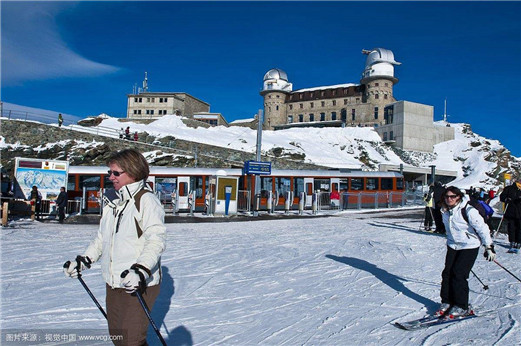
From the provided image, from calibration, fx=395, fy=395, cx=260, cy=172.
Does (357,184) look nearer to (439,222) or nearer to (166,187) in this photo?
(166,187)

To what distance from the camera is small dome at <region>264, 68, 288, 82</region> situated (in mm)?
84438

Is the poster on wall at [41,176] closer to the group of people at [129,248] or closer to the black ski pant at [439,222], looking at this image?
the black ski pant at [439,222]

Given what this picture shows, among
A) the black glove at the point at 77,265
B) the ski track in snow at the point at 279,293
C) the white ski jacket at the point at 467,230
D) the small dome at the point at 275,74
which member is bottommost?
the ski track in snow at the point at 279,293

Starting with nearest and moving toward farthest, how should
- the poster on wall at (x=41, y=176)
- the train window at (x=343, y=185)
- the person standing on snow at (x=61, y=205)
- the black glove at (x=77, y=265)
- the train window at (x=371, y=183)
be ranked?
1. the black glove at (x=77, y=265)
2. the person standing on snow at (x=61, y=205)
3. the poster on wall at (x=41, y=176)
4. the train window at (x=343, y=185)
5. the train window at (x=371, y=183)

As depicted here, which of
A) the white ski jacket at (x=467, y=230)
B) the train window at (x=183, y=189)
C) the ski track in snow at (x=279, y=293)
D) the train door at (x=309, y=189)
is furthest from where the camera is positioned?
the train door at (x=309, y=189)

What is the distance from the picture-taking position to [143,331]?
2.87m

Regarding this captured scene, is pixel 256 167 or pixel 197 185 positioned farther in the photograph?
pixel 197 185

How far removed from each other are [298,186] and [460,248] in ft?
61.1

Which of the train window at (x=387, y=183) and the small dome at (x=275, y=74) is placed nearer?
the train window at (x=387, y=183)

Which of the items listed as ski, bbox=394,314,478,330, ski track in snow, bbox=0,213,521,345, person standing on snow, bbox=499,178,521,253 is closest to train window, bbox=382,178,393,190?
ski track in snow, bbox=0,213,521,345

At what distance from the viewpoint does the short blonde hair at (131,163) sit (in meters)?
2.93

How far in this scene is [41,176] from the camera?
17.2 meters

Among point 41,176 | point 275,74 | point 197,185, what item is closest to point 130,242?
point 41,176

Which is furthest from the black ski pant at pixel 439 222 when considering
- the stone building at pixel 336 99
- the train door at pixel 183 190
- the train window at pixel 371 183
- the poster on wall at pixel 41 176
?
the stone building at pixel 336 99
